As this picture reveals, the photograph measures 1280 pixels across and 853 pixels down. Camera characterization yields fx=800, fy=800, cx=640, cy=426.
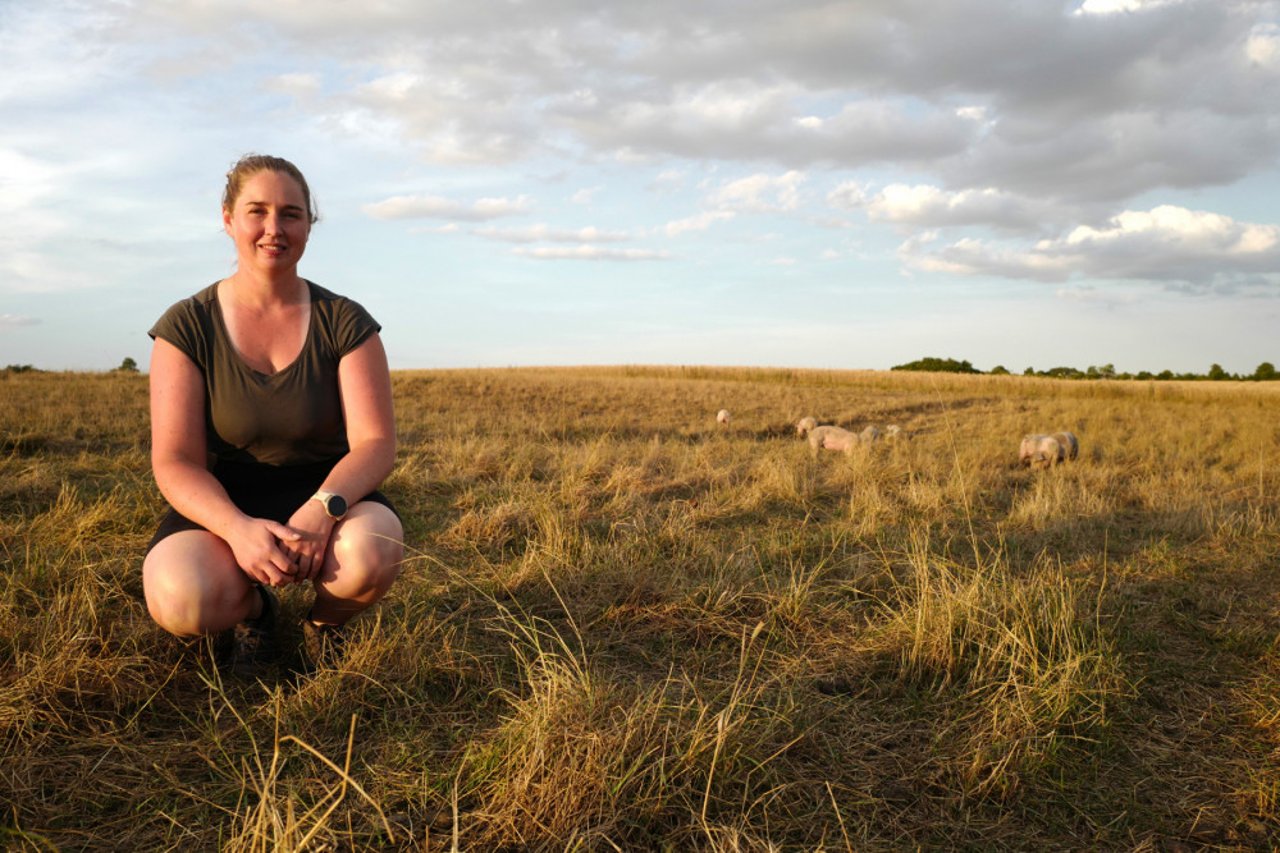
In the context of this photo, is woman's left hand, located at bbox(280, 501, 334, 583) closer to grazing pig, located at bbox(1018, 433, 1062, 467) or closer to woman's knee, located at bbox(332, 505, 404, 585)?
woman's knee, located at bbox(332, 505, 404, 585)

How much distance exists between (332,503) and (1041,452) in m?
7.90

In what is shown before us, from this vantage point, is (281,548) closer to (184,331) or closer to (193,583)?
(193,583)

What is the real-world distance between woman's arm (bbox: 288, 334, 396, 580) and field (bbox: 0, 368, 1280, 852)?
41 cm

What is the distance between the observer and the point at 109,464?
650 cm

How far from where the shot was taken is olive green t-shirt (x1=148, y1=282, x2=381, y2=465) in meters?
2.63

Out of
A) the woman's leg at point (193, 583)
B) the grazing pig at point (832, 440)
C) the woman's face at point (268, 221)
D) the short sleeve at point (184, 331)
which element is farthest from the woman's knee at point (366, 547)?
the grazing pig at point (832, 440)

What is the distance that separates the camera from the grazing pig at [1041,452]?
834 cm

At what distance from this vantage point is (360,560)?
2475mm

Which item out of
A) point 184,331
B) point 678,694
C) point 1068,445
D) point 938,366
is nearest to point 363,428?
point 184,331

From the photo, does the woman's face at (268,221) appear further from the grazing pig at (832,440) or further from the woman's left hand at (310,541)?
the grazing pig at (832,440)

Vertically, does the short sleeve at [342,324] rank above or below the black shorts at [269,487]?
above

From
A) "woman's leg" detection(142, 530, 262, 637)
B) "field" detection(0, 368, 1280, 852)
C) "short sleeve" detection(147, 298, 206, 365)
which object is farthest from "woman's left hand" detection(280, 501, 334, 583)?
"short sleeve" detection(147, 298, 206, 365)

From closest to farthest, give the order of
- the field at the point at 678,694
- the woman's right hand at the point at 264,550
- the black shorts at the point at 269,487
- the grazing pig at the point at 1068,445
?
the field at the point at 678,694 < the woman's right hand at the point at 264,550 < the black shorts at the point at 269,487 < the grazing pig at the point at 1068,445

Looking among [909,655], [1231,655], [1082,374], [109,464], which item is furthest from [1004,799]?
[1082,374]
